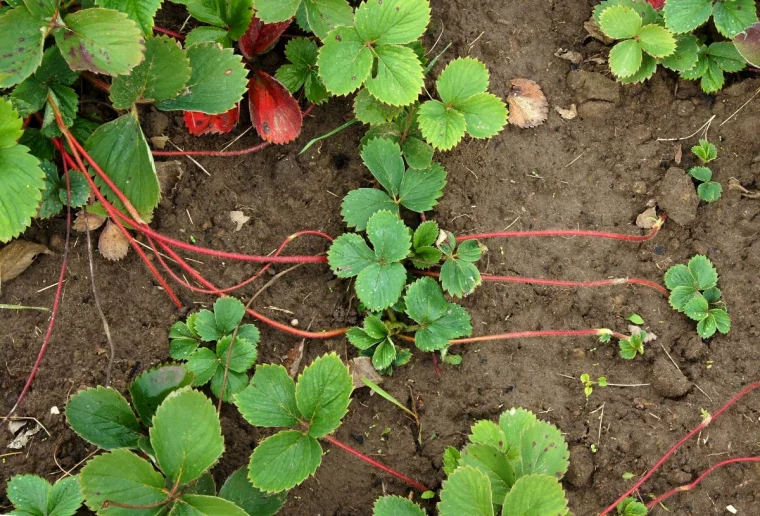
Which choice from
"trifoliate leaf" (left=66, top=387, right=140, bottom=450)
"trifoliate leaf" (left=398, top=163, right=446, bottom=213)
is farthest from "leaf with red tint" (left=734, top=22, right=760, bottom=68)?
"trifoliate leaf" (left=66, top=387, right=140, bottom=450)

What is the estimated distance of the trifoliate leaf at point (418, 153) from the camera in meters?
2.07

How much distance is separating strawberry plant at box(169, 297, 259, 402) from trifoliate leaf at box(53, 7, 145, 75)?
0.71 meters

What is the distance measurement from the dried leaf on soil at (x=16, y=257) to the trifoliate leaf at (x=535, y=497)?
1.54 metres

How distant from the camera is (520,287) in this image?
211 cm

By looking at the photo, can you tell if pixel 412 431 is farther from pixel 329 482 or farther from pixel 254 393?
pixel 254 393

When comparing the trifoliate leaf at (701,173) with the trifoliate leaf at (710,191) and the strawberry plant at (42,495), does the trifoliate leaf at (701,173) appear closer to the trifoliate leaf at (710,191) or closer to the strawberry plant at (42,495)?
the trifoliate leaf at (710,191)

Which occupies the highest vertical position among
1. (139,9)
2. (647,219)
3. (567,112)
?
(139,9)

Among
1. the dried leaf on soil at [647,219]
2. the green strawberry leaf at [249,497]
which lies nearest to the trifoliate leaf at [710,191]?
the dried leaf on soil at [647,219]

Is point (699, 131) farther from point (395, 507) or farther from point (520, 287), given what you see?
point (395, 507)

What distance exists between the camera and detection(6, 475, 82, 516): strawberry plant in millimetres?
1796

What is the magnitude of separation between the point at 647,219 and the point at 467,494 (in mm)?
1090

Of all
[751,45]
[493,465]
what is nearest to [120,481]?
[493,465]

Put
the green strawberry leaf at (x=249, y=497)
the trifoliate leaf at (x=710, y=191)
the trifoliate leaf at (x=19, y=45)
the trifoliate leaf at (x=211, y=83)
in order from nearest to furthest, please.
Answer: the trifoliate leaf at (x=19, y=45), the green strawberry leaf at (x=249, y=497), the trifoliate leaf at (x=211, y=83), the trifoliate leaf at (x=710, y=191)

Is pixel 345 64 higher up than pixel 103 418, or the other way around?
pixel 345 64
